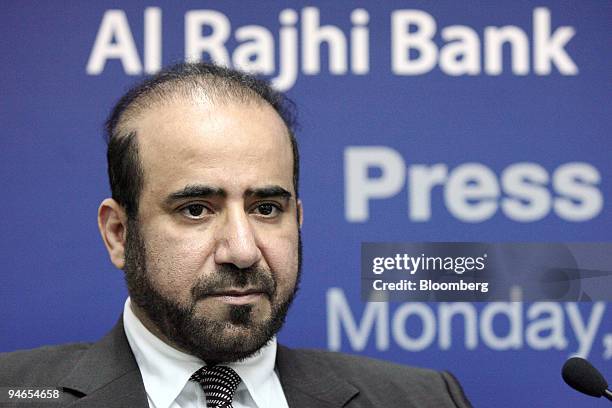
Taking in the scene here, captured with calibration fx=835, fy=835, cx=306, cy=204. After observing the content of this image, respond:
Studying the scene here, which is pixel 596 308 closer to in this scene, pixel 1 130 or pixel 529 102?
pixel 529 102

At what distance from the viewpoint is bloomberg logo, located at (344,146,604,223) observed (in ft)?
8.43

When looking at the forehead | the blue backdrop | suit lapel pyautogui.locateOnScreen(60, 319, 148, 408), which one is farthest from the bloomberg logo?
suit lapel pyautogui.locateOnScreen(60, 319, 148, 408)

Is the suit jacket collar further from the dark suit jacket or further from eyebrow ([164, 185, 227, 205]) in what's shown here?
eyebrow ([164, 185, 227, 205])

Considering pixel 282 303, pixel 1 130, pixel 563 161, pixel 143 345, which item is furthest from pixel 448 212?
pixel 1 130

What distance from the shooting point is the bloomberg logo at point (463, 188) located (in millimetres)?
2568

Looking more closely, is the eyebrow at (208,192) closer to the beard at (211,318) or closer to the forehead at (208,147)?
the forehead at (208,147)

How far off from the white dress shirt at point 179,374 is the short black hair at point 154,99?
293 millimetres

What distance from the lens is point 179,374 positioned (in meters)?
1.92

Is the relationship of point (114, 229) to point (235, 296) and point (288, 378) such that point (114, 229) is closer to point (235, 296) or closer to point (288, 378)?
point (235, 296)

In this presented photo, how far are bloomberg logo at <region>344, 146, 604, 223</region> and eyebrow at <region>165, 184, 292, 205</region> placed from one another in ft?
2.35

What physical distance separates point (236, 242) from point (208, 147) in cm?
23

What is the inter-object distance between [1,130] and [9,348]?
658 mm

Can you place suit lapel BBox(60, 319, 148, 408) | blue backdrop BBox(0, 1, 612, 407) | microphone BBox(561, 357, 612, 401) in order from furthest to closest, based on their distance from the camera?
blue backdrop BBox(0, 1, 612, 407) < suit lapel BBox(60, 319, 148, 408) < microphone BBox(561, 357, 612, 401)

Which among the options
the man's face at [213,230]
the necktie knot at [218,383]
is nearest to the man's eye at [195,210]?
the man's face at [213,230]
